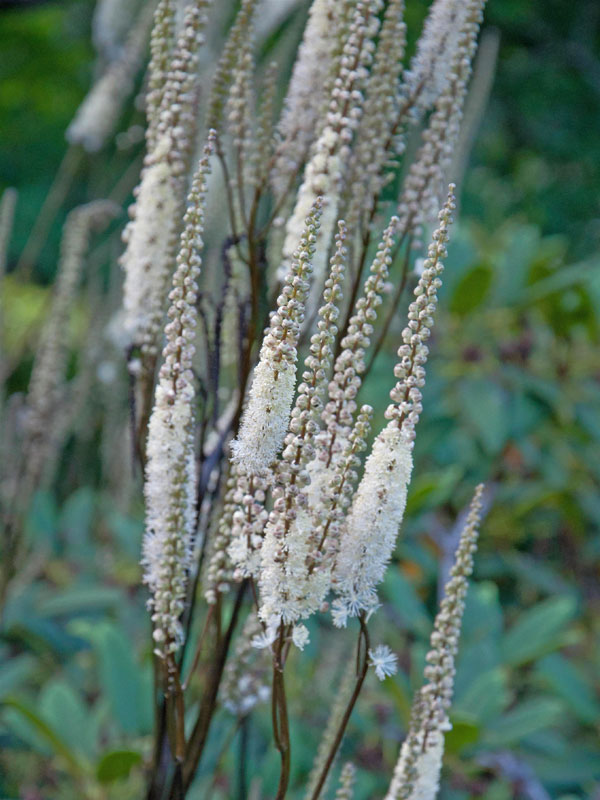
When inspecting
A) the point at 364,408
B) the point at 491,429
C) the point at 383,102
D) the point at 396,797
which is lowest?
the point at 396,797

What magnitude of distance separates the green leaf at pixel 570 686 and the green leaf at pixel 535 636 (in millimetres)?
53

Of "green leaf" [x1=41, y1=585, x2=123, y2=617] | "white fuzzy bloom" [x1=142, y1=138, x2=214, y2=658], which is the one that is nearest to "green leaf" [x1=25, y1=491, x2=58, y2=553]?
"green leaf" [x1=41, y1=585, x2=123, y2=617]

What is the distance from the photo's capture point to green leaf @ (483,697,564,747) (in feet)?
4.83

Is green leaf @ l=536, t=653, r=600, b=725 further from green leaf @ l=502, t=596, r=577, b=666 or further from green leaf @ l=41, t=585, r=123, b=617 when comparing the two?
green leaf @ l=41, t=585, r=123, b=617

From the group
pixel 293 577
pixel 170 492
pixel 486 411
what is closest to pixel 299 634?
pixel 293 577

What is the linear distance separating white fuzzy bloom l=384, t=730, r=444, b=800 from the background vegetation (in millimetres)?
314

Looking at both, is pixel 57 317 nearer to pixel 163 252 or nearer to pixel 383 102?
pixel 163 252

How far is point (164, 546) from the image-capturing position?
736 mm

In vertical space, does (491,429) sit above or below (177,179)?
above

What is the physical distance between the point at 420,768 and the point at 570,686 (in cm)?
107

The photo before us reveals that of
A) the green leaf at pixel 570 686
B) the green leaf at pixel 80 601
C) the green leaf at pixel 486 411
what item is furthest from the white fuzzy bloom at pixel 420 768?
the green leaf at pixel 486 411

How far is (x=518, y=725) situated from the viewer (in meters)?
1.49

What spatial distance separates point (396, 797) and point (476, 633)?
0.95 meters

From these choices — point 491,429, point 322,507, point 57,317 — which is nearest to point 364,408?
point 322,507
